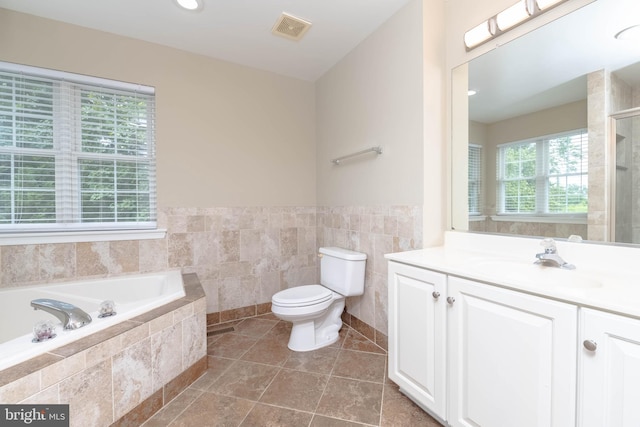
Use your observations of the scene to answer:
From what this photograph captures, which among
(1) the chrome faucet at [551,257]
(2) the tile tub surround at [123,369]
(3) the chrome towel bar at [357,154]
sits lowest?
(2) the tile tub surround at [123,369]

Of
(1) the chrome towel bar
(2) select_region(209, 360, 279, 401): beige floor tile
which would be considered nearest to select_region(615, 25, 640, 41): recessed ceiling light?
(1) the chrome towel bar

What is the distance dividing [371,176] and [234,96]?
157 centimetres

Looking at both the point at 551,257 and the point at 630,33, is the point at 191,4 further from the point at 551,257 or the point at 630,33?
the point at 551,257

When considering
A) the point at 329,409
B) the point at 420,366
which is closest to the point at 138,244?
the point at 329,409

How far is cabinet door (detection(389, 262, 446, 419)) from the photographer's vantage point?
1.27 meters

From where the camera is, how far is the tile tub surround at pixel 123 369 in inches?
39.8

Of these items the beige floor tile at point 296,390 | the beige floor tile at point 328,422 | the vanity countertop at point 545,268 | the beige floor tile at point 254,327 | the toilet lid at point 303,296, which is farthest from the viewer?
the beige floor tile at point 254,327

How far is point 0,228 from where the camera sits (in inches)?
75.2

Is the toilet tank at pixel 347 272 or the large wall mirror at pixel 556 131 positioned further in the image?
the toilet tank at pixel 347 272

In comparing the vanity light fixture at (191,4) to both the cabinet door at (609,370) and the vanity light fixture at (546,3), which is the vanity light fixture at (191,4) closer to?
the vanity light fixture at (546,3)

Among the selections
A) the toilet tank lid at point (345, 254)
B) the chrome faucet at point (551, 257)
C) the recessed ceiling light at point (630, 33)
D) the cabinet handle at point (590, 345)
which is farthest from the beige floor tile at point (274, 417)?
the recessed ceiling light at point (630, 33)

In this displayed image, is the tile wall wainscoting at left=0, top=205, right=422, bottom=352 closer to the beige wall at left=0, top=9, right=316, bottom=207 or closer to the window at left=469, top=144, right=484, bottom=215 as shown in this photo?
the beige wall at left=0, top=9, right=316, bottom=207

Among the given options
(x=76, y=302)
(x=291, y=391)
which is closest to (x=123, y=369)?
(x=291, y=391)

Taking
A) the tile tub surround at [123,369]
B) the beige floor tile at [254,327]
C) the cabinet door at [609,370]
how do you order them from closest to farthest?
the cabinet door at [609,370] → the tile tub surround at [123,369] → the beige floor tile at [254,327]
